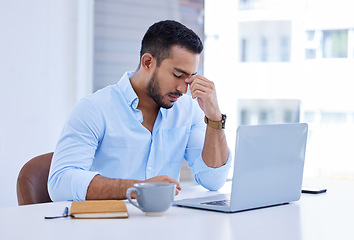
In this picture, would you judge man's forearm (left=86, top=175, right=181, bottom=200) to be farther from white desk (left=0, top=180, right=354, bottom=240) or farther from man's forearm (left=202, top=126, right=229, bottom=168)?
man's forearm (left=202, top=126, right=229, bottom=168)

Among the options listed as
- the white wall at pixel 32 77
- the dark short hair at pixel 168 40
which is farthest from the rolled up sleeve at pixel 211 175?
the white wall at pixel 32 77

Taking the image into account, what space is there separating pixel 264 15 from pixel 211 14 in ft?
1.25

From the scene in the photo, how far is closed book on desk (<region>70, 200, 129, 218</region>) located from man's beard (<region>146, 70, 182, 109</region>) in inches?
27.7

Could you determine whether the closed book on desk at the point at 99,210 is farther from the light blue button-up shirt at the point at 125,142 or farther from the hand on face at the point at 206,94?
the hand on face at the point at 206,94

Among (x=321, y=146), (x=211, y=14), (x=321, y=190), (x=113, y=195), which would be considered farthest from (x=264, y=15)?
(x=113, y=195)

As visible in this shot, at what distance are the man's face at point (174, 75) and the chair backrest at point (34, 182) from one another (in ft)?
1.59

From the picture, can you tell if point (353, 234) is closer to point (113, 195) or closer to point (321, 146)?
point (113, 195)

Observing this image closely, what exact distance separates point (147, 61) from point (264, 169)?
0.83m

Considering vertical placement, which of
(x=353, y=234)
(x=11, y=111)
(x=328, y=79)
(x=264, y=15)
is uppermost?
(x=264, y=15)

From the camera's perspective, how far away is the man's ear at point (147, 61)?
6.54 feet

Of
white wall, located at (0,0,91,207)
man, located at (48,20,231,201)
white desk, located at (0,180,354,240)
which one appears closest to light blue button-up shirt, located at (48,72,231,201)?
man, located at (48,20,231,201)

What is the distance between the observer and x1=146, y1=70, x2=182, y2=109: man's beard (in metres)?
1.94

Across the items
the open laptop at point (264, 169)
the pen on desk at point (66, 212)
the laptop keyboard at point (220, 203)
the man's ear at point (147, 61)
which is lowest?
the pen on desk at point (66, 212)

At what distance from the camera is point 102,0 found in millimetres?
3492
